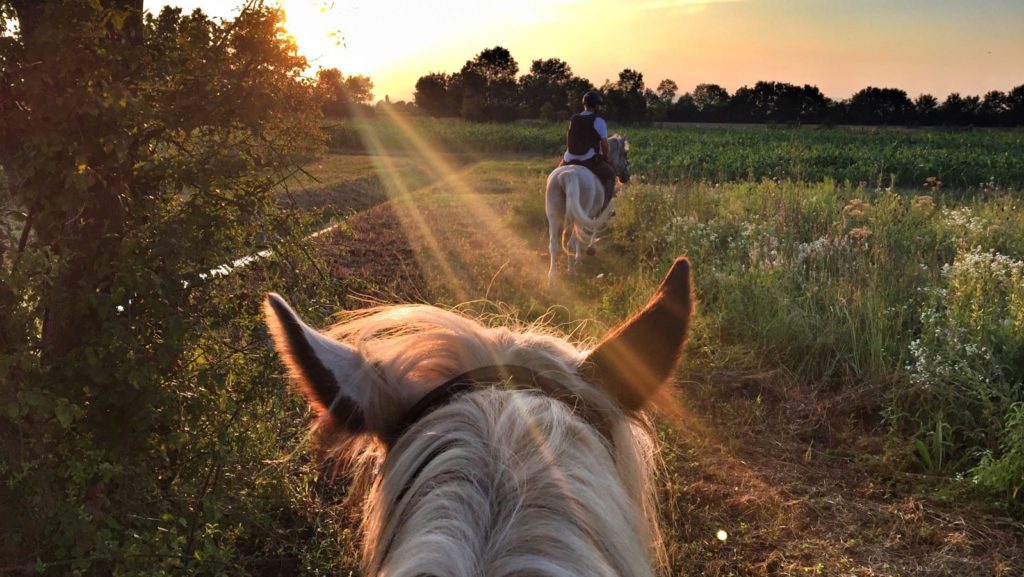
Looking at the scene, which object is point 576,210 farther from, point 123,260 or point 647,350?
point 647,350

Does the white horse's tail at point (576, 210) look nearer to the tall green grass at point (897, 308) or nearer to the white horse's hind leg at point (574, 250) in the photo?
the white horse's hind leg at point (574, 250)

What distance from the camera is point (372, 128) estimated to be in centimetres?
4284

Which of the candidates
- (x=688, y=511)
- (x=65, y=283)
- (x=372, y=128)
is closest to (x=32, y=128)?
(x=65, y=283)

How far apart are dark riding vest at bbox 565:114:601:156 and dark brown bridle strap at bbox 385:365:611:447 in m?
8.28

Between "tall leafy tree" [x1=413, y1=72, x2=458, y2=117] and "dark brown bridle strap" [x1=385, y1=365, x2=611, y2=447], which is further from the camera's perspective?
"tall leafy tree" [x1=413, y1=72, x2=458, y2=117]

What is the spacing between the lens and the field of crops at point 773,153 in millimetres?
24781

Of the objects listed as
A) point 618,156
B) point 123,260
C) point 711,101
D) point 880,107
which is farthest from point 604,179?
point 711,101

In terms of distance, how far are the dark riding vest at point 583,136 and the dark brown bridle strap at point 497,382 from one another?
27.1 feet

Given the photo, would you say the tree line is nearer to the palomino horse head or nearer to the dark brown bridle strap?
the palomino horse head

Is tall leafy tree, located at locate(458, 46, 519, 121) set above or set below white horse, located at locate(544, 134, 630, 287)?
above

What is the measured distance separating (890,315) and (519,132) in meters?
40.6

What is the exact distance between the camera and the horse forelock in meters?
0.98

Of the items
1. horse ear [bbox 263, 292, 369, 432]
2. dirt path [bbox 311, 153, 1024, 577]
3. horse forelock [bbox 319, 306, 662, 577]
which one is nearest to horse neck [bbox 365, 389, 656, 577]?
horse forelock [bbox 319, 306, 662, 577]

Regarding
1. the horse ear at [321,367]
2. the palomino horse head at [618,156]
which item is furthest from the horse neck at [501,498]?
the palomino horse head at [618,156]
